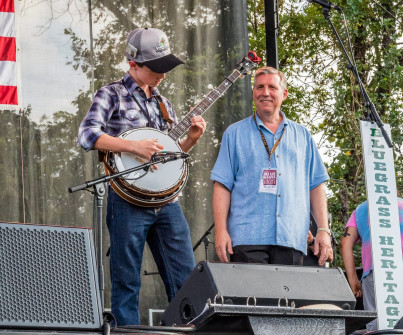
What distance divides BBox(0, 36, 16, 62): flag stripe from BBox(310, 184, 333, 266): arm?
2.34 metres

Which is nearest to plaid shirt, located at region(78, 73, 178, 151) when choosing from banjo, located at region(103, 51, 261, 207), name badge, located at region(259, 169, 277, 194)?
banjo, located at region(103, 51, 261, 207)

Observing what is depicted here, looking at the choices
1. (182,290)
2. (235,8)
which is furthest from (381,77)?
(182,290)

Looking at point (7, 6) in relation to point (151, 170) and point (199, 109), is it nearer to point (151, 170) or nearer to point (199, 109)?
point (199, 109)

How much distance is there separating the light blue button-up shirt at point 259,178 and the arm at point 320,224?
5 cm

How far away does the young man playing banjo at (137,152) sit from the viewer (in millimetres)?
3918

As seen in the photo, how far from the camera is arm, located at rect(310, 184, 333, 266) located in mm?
3793

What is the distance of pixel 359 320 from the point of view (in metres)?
2.56

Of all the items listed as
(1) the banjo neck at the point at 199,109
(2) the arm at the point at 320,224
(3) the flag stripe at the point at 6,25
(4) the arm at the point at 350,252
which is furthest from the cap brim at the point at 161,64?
(4) the arm at the point at 350,252

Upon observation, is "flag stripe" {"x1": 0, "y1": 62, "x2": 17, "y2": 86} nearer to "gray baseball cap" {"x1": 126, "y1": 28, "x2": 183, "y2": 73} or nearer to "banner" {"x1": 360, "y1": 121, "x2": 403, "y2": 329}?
"gray baseball cap" {"x1": 126, "y1": 28, "x2": 183, "y2": 73}

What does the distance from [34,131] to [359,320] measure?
3.16 metres

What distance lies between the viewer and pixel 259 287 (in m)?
2.58

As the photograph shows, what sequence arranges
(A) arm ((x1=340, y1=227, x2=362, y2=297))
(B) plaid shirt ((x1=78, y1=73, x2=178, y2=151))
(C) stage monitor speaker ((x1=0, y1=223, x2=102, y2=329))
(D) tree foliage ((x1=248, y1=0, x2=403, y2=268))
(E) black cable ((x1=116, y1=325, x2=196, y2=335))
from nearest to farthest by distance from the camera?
(C) stage monitor speaker ((x1=0, y1=223, x2=102, y2=329))
(E) black cable ((x1=116, y1=325, x2=196, y2=335))
(B) plaid shirt ((x1=78, y1=73, x2=178, y2=151))
(A) arm ((x1=340, y1=227, x2=362, y2=297))
(D) tree foliage ((x1=248, y1=0, x2=403, y2=268))

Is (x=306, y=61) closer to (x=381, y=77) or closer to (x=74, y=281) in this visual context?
(x=381, y=77)

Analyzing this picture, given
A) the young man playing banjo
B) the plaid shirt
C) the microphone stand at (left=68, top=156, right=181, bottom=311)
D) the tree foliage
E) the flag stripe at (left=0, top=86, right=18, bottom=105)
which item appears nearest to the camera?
the microphone stand at (left=68, top=156, right=181, bottom=311)
